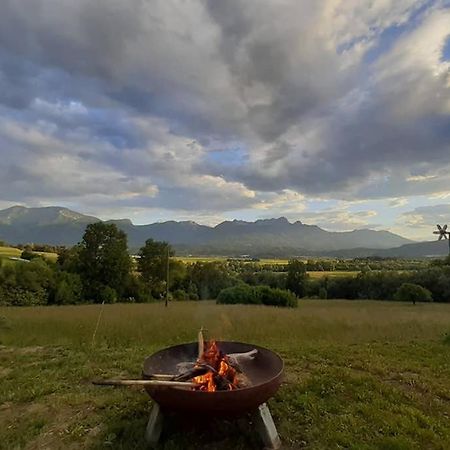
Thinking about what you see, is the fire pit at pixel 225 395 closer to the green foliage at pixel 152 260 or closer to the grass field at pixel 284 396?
the grass field at pixel 284 396

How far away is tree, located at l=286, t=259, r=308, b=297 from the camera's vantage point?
54.1 meters

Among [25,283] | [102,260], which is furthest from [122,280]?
[25,283]

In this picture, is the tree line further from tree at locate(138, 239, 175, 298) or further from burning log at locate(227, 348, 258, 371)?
burning log at locate(227, 348, 258, 371)

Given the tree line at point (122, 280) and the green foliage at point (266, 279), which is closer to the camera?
the tree line at point (122, 280)

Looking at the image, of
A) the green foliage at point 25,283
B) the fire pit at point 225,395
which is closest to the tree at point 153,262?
the green foliage at point 25,283

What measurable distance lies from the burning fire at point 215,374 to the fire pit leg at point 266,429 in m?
0.43

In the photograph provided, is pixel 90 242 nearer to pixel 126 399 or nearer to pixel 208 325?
pixel 208 325

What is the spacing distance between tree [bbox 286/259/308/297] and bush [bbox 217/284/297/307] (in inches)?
921

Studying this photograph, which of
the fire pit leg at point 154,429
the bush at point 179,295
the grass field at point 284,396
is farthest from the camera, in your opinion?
the bush at point 179,295

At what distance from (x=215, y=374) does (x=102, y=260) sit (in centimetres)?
3751

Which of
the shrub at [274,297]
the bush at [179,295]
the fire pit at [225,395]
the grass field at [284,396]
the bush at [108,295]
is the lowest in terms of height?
the bush at [179,295]

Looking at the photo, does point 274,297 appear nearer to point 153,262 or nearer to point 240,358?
point 153,262

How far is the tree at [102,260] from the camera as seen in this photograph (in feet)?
128

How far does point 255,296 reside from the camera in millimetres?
30078
